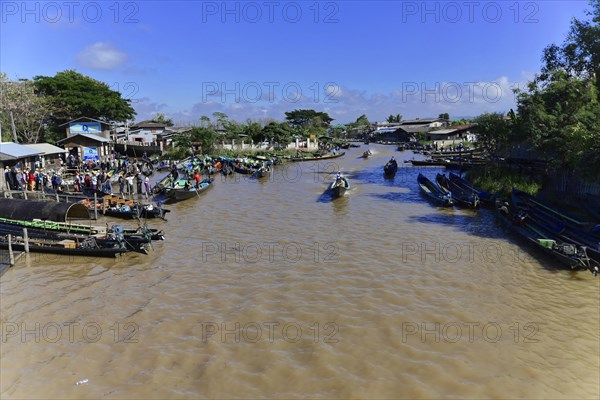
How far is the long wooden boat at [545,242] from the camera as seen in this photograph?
1211 centimetres

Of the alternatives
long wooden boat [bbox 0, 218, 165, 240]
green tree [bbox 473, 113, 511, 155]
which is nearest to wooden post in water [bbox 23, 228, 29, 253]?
long wooden boat [bbox 0, 218, 165, 240]

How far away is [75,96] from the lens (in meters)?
43.0

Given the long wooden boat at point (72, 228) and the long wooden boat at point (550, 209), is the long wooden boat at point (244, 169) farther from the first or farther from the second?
the long wooden boat at point (72, 228)

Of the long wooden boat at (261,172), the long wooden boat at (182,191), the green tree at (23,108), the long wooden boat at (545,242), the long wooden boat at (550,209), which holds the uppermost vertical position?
the green tree at (23,108)

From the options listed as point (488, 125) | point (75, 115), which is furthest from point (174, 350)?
point (75, 115)

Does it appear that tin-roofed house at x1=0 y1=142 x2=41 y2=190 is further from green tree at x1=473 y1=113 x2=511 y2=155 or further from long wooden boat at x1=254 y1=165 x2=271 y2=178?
green tree at x1=473 y1=113 x2=511 y2=155

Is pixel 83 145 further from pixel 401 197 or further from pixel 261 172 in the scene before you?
pixel 401 197

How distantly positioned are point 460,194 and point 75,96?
3775 cm

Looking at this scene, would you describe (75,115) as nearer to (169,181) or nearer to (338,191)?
(169,181)

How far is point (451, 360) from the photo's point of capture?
8.56 m

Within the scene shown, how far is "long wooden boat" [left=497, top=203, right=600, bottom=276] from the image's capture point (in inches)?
477

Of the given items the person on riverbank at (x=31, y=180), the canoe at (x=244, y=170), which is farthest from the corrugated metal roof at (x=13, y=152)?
the canoe at (x=244, y=170)

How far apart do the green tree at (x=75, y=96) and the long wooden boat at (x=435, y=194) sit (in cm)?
3372

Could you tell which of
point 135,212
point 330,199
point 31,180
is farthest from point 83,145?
point 330,199
